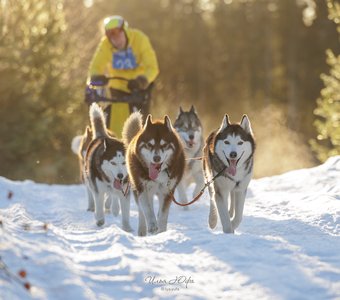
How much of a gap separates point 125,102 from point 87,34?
9.68 m

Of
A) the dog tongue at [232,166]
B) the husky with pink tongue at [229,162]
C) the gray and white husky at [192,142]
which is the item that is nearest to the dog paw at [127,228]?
the husky with pink tongue at [229,162]

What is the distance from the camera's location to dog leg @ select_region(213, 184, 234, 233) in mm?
5730

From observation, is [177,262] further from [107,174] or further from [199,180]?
[199,180]

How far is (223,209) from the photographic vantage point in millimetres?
5754

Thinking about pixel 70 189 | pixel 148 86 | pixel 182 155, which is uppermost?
pixel 148 86

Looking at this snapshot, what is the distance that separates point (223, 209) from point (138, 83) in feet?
10.0

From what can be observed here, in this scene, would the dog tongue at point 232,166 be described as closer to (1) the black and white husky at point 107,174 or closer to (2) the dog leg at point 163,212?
(2) the dog leg at point 163,212

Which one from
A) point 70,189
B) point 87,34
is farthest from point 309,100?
point 70,189

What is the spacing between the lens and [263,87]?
114 feet

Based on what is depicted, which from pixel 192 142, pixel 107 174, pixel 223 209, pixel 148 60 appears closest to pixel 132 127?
pixel 107 174

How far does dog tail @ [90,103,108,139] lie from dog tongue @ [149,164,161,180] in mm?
1541

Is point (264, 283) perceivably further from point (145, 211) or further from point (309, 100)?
point (309, 100)

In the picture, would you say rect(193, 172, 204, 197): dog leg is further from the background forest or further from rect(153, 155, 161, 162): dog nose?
the background forest

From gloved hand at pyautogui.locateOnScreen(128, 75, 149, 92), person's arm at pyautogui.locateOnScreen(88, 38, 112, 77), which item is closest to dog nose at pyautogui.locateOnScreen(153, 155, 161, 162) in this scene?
gloved hand at pyautogui.locateOnScreen(128, 75, 149, 92)
